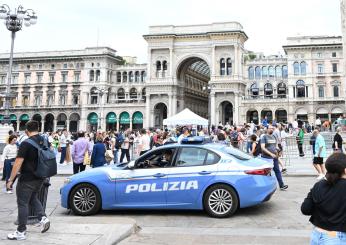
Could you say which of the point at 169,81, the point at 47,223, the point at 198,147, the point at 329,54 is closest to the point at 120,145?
the point at 198,147

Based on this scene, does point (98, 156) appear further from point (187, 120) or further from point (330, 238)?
point (187, 120)

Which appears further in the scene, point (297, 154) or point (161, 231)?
point (297, 154)

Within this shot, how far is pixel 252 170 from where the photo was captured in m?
7.57

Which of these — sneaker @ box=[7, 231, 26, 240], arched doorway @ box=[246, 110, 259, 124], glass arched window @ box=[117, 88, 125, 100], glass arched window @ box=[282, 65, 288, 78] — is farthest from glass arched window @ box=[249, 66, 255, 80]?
sneaker @ box=[7, 231, 26, 240]

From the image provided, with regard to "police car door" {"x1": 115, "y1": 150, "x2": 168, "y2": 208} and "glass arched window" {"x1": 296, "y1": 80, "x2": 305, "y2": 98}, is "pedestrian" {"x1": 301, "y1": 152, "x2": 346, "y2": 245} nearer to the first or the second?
"police car door" {"x1": 115, "y1": 150, "x2": 168, "y2": 208}

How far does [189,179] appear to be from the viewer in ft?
24.9

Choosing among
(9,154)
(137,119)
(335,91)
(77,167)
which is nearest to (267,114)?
(335,91)

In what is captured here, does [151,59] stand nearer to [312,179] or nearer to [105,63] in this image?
[105,63]

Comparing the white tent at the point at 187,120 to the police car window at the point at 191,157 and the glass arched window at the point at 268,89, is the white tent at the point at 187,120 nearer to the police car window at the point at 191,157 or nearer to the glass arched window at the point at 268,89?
the police car window at the point at 191,157

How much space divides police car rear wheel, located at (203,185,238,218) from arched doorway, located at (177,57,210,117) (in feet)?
183

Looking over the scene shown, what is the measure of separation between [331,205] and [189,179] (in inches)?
178

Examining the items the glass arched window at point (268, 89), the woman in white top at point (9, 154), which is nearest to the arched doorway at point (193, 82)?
the glass arched window at point (268, 89)

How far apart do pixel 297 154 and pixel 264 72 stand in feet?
174

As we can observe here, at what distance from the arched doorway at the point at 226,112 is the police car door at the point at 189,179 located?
55.9 m
